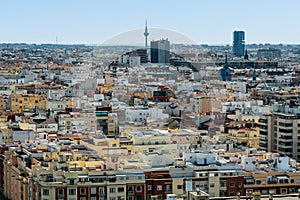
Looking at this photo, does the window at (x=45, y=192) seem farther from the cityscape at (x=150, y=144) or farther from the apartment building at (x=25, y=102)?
the apartment building at (x=25, y=102)

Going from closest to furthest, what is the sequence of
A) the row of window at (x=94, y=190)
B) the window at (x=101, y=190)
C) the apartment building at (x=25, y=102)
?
1. the row of window at (x=94, y=190)
2. the window at (x=101, y=190)
3. the apartment building at (x=25, y=102)

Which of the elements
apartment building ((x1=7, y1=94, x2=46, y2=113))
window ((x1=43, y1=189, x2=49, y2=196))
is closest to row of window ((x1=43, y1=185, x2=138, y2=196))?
window ((x1=43, y1=189, x2=49, y2=196))

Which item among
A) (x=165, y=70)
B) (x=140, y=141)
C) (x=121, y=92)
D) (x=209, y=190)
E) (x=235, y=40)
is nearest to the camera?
(x=209, y=190)

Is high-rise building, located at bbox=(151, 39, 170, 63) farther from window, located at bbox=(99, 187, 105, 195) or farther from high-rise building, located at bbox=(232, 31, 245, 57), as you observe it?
high-rise building, located at bbox=(232, 31, 245, 57)

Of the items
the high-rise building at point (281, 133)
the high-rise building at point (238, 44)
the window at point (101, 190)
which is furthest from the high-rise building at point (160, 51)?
the high-rise building at point (238, 44)

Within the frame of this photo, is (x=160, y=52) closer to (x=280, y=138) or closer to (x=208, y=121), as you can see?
(x=208, y=121)

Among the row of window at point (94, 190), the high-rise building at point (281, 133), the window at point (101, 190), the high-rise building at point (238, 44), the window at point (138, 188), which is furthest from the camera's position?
the high-rise building at point (238, 44)

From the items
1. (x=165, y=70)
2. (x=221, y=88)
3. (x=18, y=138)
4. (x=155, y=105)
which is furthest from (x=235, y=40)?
(x=18, y=138)

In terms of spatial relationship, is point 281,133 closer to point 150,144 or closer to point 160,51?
point 150,144

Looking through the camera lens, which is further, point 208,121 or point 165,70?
point 165,70
